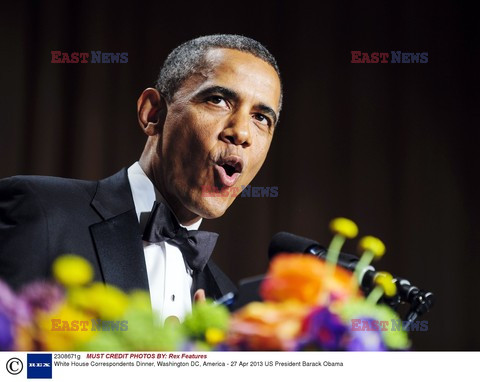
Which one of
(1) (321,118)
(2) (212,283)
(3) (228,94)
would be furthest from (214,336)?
(1) (321,118)

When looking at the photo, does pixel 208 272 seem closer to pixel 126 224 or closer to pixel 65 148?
pixel 126 224

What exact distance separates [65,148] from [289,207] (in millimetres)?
853

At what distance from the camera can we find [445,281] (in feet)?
7.80

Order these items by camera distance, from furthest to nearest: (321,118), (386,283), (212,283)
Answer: (321,118) < (212,283) < (386,283)

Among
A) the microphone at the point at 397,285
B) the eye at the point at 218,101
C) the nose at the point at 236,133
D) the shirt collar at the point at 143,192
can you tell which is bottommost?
the microphone at the point at 397,285

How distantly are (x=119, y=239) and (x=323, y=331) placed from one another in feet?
3.27

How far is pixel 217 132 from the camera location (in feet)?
A: 5.26

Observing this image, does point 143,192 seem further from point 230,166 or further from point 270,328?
point 270,328

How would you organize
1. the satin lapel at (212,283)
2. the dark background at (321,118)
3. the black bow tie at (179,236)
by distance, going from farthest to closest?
the dark background at (321,118) → the satin lapel at (212,283) → the black bow tie at (179,236)

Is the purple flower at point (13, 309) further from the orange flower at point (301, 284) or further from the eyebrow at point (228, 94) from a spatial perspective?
the eyebrow at point (228, 94)

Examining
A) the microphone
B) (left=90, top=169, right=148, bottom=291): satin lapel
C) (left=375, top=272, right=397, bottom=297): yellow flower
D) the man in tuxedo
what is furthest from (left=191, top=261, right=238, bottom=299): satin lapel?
(left=375, top=272, right=397, bottom=297): yellow flower

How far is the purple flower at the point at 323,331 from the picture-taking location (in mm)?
612

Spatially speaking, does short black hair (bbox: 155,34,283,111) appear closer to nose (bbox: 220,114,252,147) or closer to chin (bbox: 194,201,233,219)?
nose (bbox: 220,114,252,147)

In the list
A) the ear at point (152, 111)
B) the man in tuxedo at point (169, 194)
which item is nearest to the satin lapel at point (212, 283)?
the man in tuxedo at point (169, 194)
